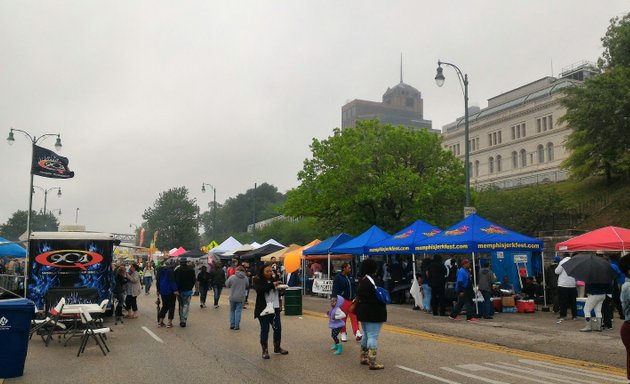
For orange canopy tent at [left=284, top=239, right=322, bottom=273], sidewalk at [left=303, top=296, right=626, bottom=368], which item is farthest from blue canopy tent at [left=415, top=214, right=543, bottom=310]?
orange canopy tent at [left=284, top=239, right=322, bottom=273]

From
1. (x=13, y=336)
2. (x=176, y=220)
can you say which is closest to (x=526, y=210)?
(x=13, y=336)

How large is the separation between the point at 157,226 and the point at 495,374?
8579 centimetres

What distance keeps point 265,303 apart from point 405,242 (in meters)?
11.5

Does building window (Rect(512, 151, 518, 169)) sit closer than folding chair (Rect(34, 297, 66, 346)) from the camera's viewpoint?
No

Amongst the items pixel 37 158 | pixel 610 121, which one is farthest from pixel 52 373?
pixel 610 121

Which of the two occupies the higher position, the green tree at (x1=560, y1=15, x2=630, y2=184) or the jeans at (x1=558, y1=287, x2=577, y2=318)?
the green tree at (x1=560, y1=15, x2=630, y2=184)

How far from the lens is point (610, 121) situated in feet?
109

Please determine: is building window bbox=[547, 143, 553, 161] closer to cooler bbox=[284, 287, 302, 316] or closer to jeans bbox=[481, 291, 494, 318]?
jeans bbox=[481, 291, 494, 318]

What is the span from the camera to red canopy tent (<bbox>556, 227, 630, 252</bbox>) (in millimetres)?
17797

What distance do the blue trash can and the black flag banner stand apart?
20320 millimetres

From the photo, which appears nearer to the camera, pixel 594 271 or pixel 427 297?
pixel 594 271

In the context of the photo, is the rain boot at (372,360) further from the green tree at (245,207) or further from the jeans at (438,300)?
the green tree at (245,207)

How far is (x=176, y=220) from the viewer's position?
85.8 metres

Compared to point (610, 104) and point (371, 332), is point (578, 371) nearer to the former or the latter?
point (371, 332)
